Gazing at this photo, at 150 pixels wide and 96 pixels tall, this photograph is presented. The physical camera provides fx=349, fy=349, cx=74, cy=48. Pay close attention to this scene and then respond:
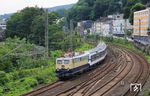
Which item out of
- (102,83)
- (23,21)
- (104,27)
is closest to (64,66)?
(102,83)

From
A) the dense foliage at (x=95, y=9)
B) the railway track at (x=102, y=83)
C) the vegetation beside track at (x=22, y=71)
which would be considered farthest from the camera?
the dense foliage at (x=95, y=9)

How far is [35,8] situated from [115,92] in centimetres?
5037

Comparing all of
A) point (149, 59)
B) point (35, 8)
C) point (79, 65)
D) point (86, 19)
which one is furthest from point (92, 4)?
point (79, 65)

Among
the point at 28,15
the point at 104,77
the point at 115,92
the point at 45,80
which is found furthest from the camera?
the point at 28,15

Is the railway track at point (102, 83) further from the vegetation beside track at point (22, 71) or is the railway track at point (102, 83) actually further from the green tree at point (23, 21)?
the green tree at point (23, 21)

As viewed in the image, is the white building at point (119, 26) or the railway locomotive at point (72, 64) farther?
the white building at point (119, 26)

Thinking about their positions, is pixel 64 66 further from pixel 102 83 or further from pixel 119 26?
pixel 119 26

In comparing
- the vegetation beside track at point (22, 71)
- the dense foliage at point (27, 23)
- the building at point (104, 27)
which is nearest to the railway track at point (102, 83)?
the vegetation beside track at point (22, 71)

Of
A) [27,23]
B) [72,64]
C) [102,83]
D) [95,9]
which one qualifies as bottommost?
[102,83]

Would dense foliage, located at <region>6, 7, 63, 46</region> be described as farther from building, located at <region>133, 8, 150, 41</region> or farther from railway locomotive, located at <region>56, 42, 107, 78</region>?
railway locomotive, located at <region>56, 42, 107, 78</region>

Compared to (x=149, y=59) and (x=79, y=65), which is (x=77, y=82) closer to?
(x=79, y=65)

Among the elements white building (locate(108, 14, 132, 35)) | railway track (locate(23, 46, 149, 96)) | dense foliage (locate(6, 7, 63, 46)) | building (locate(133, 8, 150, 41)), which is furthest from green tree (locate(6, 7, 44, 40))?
white building (locate(108, 14, 132, 35))

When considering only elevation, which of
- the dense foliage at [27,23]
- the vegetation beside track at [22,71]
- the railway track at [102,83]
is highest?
the dense foliage at [27,23]

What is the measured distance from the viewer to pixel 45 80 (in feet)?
105
